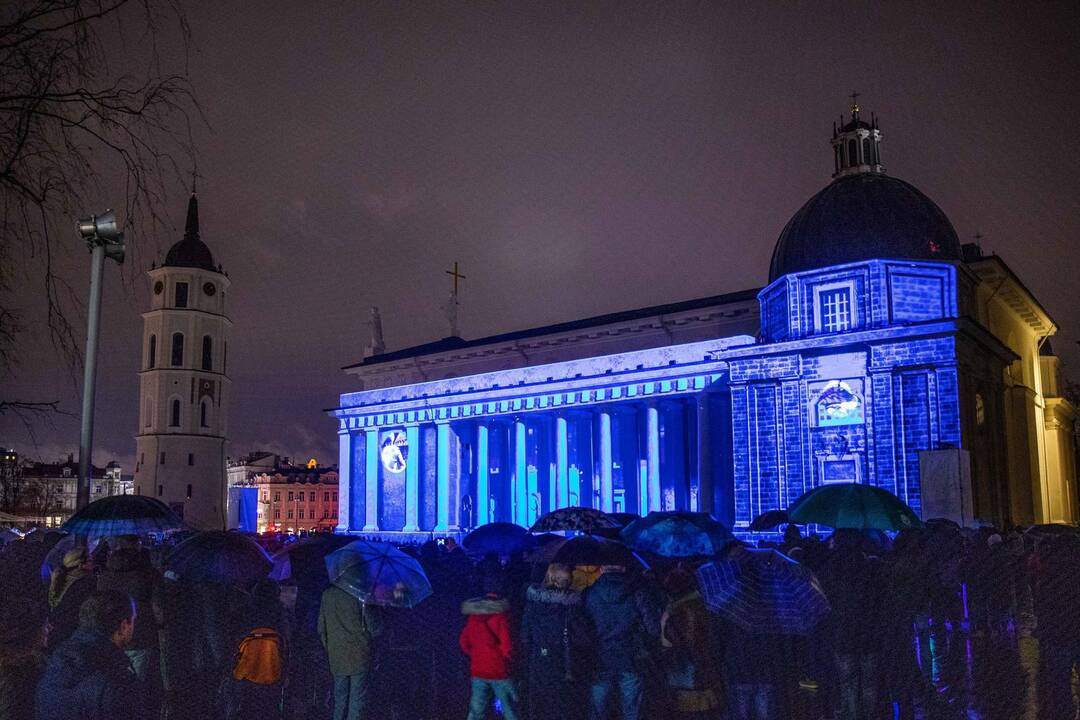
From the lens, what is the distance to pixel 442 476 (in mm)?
55312

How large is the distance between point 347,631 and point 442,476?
46305 millimetres

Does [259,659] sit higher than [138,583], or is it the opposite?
[138,583]

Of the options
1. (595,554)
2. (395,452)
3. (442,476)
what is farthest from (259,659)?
(395,452)

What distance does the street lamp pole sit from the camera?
14008 millimetres

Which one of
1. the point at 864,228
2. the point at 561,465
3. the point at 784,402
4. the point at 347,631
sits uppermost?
the point at 864,228

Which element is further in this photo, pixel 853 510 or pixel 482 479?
pixel 482 479

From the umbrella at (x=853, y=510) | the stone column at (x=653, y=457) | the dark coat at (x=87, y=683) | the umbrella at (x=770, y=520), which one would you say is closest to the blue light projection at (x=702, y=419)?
the stone column at (x=653, y=457)

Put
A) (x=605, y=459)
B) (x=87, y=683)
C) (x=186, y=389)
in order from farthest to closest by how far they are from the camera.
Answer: (x=186, y=389), (x=605, y=459), (x=87, y=683)

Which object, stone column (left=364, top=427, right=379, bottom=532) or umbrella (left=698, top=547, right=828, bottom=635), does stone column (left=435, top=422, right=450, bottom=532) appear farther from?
umbrella (left=698, top=547, right=828, bottom=635)

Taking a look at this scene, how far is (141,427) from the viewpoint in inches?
3187

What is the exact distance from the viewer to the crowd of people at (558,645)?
8.82m

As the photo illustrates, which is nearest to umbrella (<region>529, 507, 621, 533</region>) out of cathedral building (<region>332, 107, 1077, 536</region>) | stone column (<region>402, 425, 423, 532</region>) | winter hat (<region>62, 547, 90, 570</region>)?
winter hat (<region>62, 547, 90, 570</region>)

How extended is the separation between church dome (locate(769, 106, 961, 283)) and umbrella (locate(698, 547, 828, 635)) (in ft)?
103

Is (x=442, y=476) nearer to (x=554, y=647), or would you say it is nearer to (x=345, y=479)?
(x=345, y=479)
